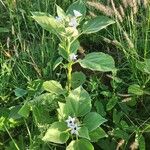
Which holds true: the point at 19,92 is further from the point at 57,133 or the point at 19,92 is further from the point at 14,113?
the point at 57,133

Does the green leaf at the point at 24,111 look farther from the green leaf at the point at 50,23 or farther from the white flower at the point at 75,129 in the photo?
the green leaf at the point at 50,23

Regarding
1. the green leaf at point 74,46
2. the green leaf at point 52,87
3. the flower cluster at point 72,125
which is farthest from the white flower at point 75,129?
the green leaf at point 74,46

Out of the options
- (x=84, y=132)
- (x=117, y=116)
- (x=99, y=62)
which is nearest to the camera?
(x=84, y=132)

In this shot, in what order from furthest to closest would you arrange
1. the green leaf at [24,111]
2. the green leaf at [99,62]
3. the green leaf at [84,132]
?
the green leaf at [24,111], the green leaf at [99,62], the green leaf at [84,132]

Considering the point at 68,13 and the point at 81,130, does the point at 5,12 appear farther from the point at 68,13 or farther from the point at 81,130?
the point at 81,130

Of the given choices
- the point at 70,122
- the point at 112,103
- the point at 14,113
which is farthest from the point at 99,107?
the point at 14,113

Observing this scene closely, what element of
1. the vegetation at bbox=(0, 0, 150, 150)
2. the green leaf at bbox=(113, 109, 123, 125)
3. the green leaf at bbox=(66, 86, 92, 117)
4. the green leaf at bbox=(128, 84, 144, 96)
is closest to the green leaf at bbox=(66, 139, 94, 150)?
the vegetation at bbox=(0, 0, 150, 150)

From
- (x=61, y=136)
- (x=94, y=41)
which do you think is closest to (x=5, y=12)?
(x=94, y=41)
